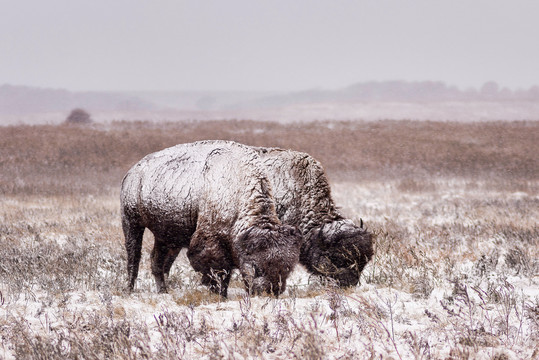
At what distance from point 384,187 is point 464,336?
15.0 meters

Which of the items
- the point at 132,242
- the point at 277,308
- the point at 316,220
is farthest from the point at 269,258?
the point at 132,242

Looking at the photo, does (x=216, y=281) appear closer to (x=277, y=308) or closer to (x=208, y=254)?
(x=208, y=254)

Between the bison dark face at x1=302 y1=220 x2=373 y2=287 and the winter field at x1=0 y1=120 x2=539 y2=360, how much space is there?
0.91ft

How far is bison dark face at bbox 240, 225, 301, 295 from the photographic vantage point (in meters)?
4.26

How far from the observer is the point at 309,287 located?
5578 millimetres

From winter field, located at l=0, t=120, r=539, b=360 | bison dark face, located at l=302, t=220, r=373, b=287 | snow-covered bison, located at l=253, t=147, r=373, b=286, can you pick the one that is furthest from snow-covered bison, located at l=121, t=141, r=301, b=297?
bison dark face, located at l=302, t=220, r=373, b=287

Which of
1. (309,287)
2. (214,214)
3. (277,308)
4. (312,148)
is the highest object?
(214,214)

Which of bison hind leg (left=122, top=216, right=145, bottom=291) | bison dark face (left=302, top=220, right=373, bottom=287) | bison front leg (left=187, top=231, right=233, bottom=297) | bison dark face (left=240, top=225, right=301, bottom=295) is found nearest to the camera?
bison dark face (left=240, top=225, right=301, bottom=295)

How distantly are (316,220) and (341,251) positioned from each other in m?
0.55

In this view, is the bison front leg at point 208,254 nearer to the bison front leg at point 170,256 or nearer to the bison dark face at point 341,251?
the bison front leg at point 170,256

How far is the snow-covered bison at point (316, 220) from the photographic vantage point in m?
5.35

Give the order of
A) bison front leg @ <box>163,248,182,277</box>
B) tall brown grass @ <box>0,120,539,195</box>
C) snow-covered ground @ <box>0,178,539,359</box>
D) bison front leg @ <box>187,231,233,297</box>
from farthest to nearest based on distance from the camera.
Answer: tall brown grass @ <box>0,120,539,195</box>, bison front leg @ <box>163,248,182,277</box>, bison front leg @ <box>187,231,233,297</box>, snow-covered ground @ <box>0,178,539,359</box>

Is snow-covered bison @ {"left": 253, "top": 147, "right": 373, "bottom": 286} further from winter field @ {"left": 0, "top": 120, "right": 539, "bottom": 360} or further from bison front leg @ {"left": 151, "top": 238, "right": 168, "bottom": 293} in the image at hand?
bison front leg @ {"left": 151, "top": 238, "right": 168, "bottom": 293}

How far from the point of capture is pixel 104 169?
72.4 feet
